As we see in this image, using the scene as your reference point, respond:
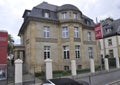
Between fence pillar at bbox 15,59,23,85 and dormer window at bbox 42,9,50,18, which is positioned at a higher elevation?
dormer window at bbox 42,9,50,18

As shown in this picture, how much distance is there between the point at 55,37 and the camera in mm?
26109

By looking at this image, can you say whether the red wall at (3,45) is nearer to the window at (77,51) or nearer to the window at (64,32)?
the window at (64,32)

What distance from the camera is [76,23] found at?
26.4m

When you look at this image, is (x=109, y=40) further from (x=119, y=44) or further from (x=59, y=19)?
(x=59, y=19)

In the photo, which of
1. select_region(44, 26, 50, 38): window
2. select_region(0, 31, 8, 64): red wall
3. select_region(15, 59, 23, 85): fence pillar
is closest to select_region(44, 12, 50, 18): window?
select_region(44, 26, 50, 38): window

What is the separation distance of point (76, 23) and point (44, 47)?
23.2ft

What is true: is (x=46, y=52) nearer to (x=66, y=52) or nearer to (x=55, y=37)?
(x=55, y=37)

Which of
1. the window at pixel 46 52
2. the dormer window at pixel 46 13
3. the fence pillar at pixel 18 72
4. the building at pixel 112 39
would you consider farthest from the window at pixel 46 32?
the building at pixel 112 39

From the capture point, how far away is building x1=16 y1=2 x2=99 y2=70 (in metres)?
23.9

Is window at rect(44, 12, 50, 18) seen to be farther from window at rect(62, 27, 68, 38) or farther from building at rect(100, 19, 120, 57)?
building at rect(100, 19, 120, 57)

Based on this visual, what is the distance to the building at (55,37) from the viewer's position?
78.3 ft

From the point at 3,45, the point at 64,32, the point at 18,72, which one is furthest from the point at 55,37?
the point at 3,45

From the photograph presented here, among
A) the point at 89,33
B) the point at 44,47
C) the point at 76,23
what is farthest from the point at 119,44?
the point at 44,47

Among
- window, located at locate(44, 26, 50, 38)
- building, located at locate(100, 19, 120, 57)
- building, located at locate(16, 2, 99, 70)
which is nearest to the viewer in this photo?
building, located at locate(16, 2, 99, 70)
